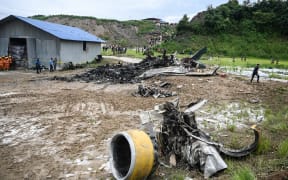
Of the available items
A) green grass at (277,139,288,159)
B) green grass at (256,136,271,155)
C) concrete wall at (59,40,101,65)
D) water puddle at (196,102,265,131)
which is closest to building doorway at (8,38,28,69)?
concrete wall at (59,40,101,65)

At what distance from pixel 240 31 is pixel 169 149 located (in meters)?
39.6

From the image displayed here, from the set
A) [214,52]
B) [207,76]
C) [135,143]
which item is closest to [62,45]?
[207,76]

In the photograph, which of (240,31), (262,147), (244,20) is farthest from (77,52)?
(244,20)

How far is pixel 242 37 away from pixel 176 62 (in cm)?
2422

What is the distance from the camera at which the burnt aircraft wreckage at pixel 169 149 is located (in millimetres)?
4086

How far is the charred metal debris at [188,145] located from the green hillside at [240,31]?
1279 inches

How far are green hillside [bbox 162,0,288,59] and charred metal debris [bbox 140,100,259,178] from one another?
32.5 meters

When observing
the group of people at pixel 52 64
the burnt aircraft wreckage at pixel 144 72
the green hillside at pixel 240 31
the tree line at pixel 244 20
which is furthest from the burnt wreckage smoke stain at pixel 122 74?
the tree line at pixel 244 20

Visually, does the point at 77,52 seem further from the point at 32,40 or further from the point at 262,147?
the point at 262,147

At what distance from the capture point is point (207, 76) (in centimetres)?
1664

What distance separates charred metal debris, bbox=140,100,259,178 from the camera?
450cm

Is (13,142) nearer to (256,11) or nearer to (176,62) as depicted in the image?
(176,62)

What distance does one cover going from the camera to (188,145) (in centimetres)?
495

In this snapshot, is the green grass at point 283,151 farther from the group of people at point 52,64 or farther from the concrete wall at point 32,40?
the concrete wall at point 32,40
